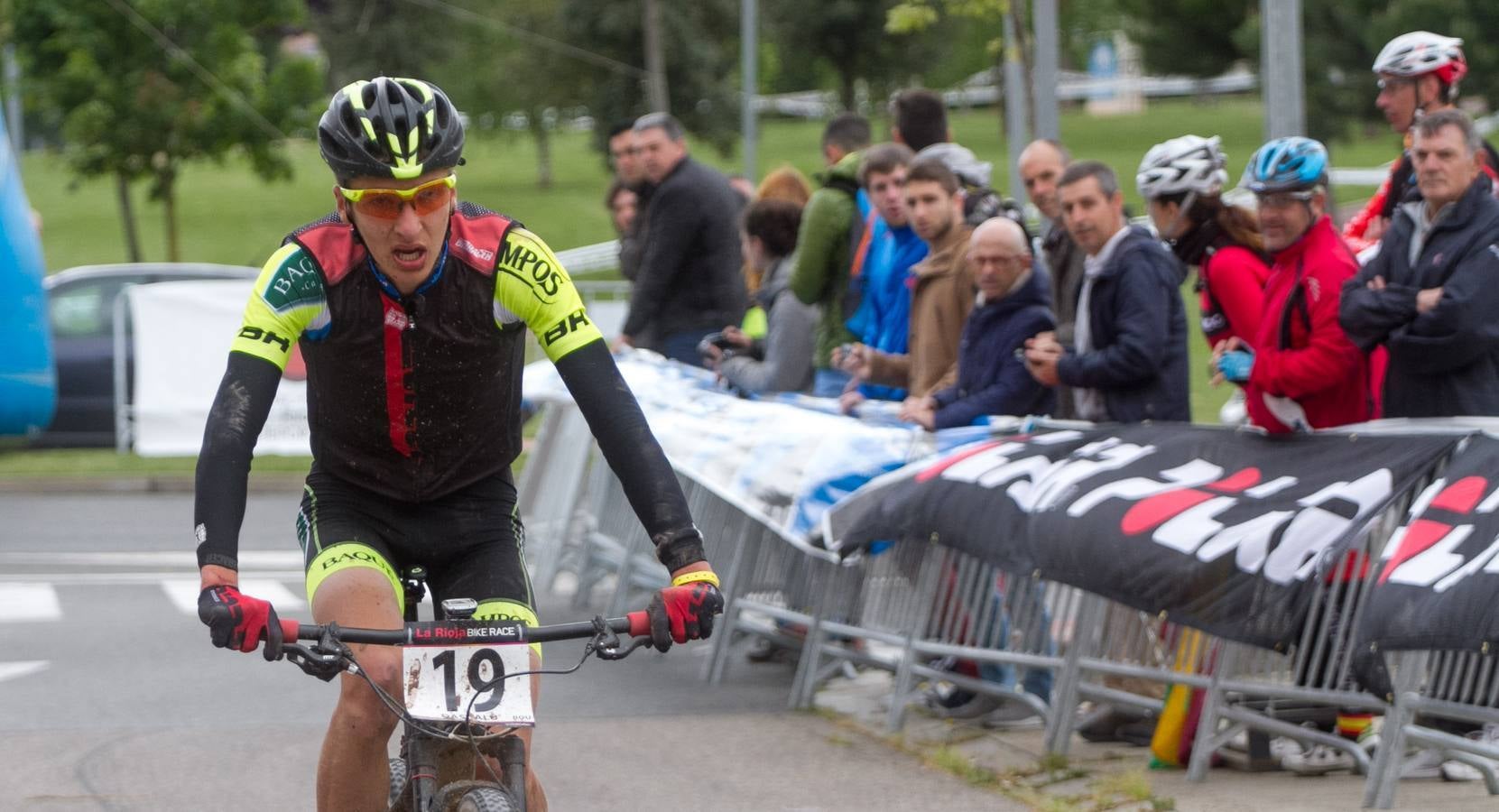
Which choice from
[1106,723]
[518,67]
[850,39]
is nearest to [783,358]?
[1106,723]

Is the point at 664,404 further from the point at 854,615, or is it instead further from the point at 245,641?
the point at 245,641

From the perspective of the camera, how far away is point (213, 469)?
443 centimetres

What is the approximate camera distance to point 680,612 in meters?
4.26

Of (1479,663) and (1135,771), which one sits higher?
(1479,663)

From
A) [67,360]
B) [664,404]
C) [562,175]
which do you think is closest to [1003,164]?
[562,175]

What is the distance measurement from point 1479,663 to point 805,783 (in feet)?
7.37

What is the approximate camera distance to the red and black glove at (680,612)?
167 inches

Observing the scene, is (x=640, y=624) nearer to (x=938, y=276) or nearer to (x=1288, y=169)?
(x=1288, y=169)

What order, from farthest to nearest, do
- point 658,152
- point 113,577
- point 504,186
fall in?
point 504,186
point 113,577
point 658,152

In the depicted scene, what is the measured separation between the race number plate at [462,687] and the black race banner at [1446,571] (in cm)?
270

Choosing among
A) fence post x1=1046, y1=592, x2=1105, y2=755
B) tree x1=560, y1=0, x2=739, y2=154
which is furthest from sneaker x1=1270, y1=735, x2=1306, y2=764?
tree x1=560, y1=0, x2=739, y2=154

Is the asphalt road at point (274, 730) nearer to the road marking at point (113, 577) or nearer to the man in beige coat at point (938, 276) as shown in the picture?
the road marking at point (113, 577)

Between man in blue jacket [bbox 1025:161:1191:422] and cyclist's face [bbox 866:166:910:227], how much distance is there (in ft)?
4.63

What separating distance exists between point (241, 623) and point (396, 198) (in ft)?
3.26
